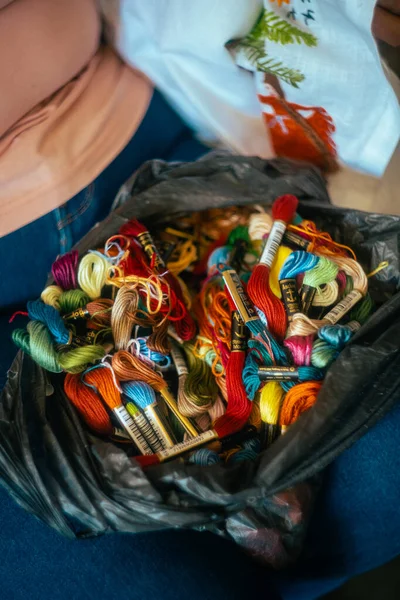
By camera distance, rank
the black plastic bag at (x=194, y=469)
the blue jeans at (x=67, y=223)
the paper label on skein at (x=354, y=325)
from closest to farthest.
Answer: the black plastic bag at (x=194, y=469) < the paper label on skein at (x=354, y=325) < the blue jeans at (x=67, y=223)

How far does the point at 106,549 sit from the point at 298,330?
42 centimetres

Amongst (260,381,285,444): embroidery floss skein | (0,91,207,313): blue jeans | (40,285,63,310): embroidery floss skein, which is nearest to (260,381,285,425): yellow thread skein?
(260,381,285,444): embroidery floss skein

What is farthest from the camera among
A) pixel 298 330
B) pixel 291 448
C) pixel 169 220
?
pixel 169 220

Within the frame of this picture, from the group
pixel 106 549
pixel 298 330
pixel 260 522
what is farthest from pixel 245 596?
pixel 298 330

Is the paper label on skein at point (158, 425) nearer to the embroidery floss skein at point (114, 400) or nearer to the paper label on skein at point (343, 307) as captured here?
the embroidery floss skein at point (114, 400)

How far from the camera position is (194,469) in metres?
0.70

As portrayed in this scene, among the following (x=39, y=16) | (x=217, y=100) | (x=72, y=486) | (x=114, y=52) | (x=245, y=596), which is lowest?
(x=245, y=596)

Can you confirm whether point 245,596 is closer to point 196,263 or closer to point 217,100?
point 196,263

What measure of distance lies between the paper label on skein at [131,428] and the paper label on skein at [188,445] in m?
0.03

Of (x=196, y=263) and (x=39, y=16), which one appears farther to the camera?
(x=196, y=263)

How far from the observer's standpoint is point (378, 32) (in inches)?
32.7

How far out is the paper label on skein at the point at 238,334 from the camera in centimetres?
81

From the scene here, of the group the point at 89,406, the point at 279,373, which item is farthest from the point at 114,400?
the point at 279,373

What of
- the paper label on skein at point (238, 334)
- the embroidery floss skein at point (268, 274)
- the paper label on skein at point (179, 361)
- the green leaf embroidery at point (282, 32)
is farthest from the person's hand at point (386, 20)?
the paper label on skein at point (179, 361)
